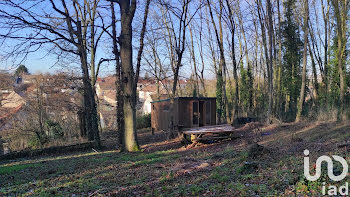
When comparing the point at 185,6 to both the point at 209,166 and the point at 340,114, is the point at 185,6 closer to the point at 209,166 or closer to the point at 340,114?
the point at 340,114

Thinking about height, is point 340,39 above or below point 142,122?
above

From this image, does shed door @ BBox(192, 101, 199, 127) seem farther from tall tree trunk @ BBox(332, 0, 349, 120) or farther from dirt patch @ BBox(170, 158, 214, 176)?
dirt patch @ BBox(170, 158, 214, 176)

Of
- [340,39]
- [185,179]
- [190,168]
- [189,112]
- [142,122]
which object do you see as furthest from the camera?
[142,122]

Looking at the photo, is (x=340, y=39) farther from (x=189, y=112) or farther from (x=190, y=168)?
(x=190, y=168)

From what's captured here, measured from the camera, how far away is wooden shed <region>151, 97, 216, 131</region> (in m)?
16.6

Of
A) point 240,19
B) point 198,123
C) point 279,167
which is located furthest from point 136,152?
point 240,19

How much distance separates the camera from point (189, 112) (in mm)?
16875

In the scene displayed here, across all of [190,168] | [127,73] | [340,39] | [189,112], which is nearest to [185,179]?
[190,168]


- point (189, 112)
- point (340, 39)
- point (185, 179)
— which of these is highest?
point (340, 39)

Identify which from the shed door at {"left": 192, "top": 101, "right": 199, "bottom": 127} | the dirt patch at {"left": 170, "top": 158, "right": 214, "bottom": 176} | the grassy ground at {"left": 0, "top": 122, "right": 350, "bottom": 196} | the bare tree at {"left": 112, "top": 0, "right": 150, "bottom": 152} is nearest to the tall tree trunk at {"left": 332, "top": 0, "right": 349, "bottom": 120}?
the grassy ground at {"left": 0, "top": 122, "right": 350, "bottom": 196}

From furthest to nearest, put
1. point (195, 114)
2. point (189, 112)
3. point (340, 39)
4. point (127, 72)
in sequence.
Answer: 1. point (195, 114)
2. point (189, 112)
3. point (340, 39)
4. point (127, 72)

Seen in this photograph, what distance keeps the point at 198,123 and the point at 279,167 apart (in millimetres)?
11733

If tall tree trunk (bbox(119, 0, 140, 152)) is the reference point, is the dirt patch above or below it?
below

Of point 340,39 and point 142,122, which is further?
point 142,122
